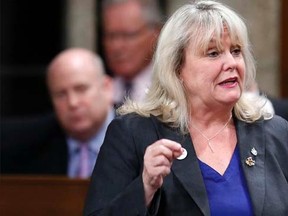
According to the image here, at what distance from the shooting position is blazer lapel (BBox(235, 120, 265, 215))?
11.7 ft

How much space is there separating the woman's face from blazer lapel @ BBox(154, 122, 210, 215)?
0.16 m

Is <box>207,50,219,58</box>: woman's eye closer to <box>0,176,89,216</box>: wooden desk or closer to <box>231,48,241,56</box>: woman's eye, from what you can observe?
<box>231,48,241,56</box>: woman's eye

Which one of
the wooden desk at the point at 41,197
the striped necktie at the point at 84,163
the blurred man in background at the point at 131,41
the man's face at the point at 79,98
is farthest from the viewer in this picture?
the blurred man in background at the point at 131,41

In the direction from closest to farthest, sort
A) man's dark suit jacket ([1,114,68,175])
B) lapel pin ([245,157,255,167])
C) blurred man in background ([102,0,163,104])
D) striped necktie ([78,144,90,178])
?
lapel pin ([245,157,255,167]) → striped necktie ([78,144,90,178]) → man's dark suit jacket ([1,114,68,175]) → blurred man in background ([102,0,163,104])

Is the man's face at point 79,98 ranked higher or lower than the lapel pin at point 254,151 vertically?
lower

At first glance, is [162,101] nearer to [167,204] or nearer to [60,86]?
[167,204]

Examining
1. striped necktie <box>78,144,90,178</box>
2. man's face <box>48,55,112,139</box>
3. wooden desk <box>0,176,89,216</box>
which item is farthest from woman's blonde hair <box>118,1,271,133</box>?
man's face <box>48,55,112,139</box>

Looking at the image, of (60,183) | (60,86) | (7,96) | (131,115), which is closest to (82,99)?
(60,86)

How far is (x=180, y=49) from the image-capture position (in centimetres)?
374

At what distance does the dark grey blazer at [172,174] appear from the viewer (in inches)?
139

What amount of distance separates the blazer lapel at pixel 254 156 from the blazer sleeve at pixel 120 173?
31 cm

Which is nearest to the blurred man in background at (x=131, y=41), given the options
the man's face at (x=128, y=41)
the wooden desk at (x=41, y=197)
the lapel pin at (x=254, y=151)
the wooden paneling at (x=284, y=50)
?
the man's face at (x=128, y=41)

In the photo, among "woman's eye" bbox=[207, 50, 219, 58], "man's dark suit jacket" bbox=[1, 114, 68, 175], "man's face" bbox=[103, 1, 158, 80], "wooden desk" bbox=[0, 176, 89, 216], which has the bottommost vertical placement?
"man's dark suit jacket" bbox=[1, 114, 68, 175]

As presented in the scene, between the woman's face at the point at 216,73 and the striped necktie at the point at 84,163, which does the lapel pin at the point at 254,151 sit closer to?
the woman's face at the point at 216,73
